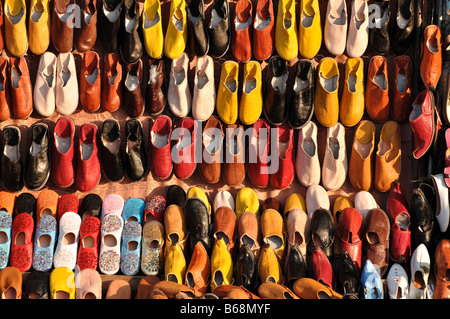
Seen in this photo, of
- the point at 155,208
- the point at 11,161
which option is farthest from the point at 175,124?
the point at 11,161

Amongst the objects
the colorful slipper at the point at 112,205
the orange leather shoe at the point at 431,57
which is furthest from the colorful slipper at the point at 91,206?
the orange leather shoe at the point at 431,57

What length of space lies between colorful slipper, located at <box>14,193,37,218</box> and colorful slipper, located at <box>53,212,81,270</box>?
0.23 m

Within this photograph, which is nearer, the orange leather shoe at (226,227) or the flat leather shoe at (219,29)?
the orange leather shoe at (226,227)

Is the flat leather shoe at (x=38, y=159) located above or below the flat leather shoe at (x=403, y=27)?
below

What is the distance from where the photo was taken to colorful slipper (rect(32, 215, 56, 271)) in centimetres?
433

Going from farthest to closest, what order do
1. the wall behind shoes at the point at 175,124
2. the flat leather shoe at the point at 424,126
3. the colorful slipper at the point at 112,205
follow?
the wall behind shoes at the point at 175,124 → the colorful slipper at the point at 112,205 → the flat leather shoe at the point at 424,126

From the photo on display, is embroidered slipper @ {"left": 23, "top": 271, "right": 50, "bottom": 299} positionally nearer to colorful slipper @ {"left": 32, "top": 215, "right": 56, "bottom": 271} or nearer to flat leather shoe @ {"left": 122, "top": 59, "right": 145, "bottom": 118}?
colorful slipper @ {"left": 32, "top": 215, "right": 56, "bottom": 271}

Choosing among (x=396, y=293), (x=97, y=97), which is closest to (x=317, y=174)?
(x=396, y=293)

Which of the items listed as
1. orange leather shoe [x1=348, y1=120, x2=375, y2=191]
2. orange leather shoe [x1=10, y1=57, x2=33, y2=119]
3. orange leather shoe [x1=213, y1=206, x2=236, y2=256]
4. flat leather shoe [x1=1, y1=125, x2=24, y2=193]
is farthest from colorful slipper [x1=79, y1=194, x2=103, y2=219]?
orange leather shoe [x1=348, y1=120, x2=375, y2=191]

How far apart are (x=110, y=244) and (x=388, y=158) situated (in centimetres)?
196

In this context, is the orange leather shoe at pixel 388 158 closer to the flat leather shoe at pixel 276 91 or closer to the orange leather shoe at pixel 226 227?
the flat leather shoe at pixel 276 91

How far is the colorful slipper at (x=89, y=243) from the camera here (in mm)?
4336

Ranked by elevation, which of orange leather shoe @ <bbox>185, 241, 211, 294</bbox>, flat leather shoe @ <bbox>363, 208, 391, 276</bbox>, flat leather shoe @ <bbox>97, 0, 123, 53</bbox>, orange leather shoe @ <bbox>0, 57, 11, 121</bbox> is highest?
flat leather shoe @ <bbox>97, 0, 123, 53</bbox>

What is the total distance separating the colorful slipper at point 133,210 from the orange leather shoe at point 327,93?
4.46ft
